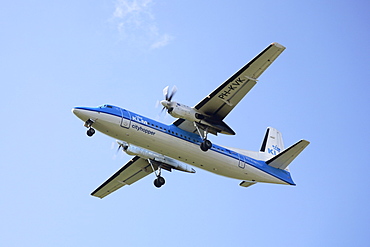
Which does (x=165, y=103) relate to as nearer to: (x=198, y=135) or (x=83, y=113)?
(x=198, y=135)

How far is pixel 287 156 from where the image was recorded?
Result: 26.4 meters

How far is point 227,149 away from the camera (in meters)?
25.8

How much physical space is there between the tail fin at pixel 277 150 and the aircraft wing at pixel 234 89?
4.09m

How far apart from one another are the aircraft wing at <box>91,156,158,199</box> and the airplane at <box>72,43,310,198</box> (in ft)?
0.21

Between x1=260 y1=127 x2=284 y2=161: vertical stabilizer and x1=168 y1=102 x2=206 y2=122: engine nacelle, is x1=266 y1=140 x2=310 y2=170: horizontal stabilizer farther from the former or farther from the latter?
x1=168 y1=102 x2=206 y2=122: engine nacelle

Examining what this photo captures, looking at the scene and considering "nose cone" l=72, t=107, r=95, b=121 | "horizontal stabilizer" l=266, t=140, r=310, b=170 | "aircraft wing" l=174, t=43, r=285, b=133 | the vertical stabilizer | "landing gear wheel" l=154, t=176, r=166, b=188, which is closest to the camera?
"aircraft wing" l=174, t=43, r=285, b=133

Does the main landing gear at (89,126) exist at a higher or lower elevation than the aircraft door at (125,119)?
lower

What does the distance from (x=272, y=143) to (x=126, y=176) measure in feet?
28.3

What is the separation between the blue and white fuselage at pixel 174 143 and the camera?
2314 centimetres

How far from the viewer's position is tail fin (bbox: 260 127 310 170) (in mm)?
25900

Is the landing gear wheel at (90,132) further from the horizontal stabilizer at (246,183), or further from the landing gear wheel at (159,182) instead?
the horizontal stabilizer at (246,183)

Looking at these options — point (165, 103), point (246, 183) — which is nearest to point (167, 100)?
point (165, 103)

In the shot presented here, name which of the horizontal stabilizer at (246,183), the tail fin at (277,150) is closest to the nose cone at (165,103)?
the tail fin at (277,150)

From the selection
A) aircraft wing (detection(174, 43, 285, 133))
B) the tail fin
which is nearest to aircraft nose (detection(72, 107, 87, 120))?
aircraft wing (detection(174, 43, 285, 133))
